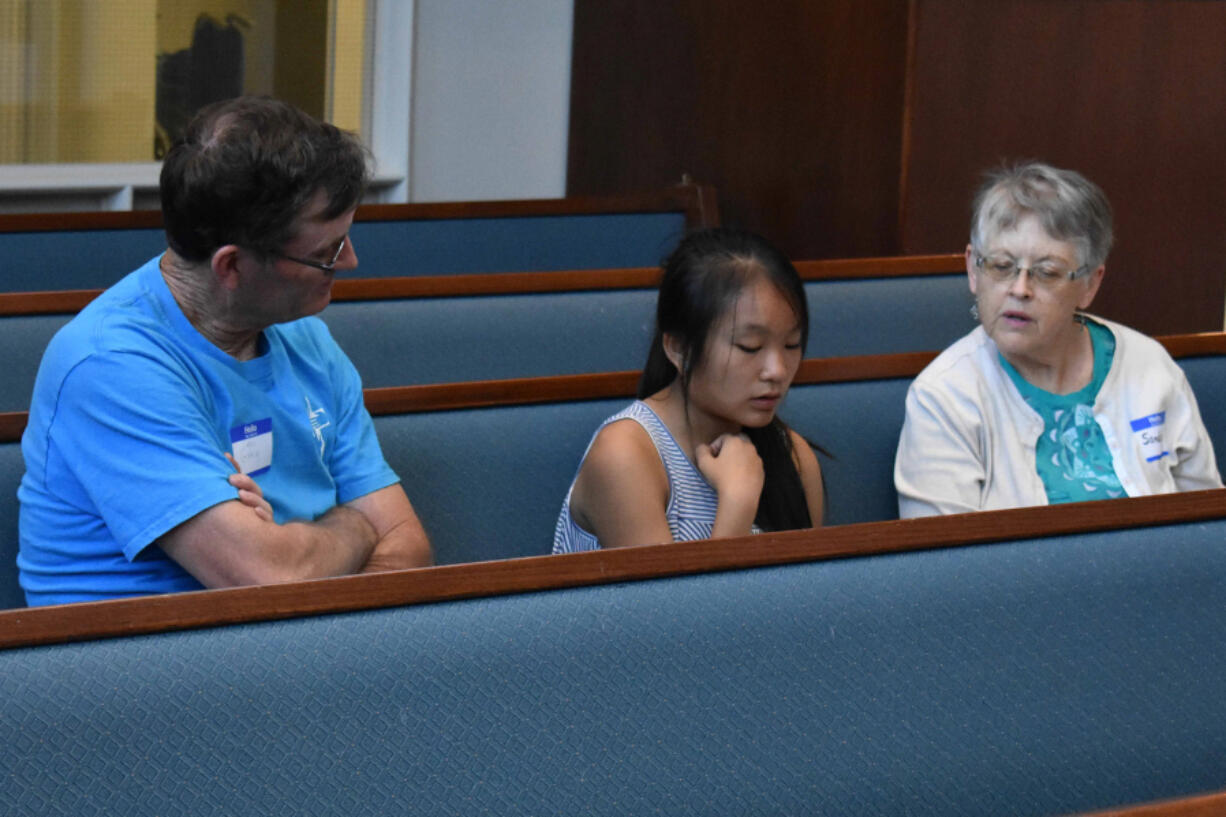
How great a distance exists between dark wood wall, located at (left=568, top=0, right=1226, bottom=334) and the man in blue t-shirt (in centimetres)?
196

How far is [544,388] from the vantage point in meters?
2.01

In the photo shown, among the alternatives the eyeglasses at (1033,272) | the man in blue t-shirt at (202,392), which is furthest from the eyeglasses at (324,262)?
the eyeglasses at (1033,272)

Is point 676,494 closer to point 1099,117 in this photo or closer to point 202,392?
point 202,392

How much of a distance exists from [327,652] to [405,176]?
138 inches

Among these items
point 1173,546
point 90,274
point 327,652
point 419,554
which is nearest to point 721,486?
point 419,554

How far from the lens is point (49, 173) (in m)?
4.02

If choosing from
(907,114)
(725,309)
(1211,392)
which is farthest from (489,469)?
(907,114)

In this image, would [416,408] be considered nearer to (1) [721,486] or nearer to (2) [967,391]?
(1) [721,486]

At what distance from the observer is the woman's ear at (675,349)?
6.28 ft

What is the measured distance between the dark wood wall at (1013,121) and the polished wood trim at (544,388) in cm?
110

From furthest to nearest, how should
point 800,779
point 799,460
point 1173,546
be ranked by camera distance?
point 799,460 < point 1173,546 < point 800,779

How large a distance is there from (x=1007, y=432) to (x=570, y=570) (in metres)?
1.07

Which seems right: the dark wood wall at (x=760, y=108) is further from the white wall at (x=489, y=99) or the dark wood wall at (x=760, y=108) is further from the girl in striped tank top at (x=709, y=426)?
the girl in striped tank top at (x=709, y=426)

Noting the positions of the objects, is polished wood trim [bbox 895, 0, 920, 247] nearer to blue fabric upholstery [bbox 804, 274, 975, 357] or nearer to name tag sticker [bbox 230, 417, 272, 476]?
blue fabric upholstery [bbox 804, 274, 975, 357]
